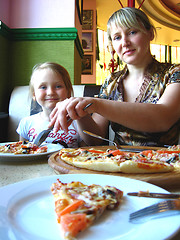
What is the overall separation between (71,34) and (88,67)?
138 inches

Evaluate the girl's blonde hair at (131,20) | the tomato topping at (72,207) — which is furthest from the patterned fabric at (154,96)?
the tomato topping at (72,207)

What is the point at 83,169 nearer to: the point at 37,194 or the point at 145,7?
the point at 37,194

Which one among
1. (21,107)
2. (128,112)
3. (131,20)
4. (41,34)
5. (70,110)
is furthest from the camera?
(41,34)

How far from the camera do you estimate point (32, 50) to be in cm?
223

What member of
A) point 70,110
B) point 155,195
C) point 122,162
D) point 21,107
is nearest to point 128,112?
point 70,110

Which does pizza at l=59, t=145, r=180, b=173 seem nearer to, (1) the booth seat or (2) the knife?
(2) the knife

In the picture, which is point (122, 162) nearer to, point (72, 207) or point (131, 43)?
point (72, 207)

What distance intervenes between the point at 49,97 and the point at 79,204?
111cm

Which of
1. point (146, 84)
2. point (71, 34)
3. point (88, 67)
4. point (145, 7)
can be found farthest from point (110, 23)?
point (145, 7)

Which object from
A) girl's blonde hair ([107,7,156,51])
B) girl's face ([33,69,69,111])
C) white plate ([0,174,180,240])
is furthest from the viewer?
girl's face ([33,69,69,111])

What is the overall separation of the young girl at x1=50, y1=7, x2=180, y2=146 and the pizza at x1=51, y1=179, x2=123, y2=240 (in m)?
0.51

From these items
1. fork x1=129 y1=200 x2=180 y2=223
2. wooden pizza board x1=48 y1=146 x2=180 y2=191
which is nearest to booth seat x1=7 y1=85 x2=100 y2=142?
Answer: wooden pizza board x1=48 y1=146 x2=180 y2=191

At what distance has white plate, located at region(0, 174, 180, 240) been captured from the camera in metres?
0.30

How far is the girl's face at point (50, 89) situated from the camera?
1418mm
